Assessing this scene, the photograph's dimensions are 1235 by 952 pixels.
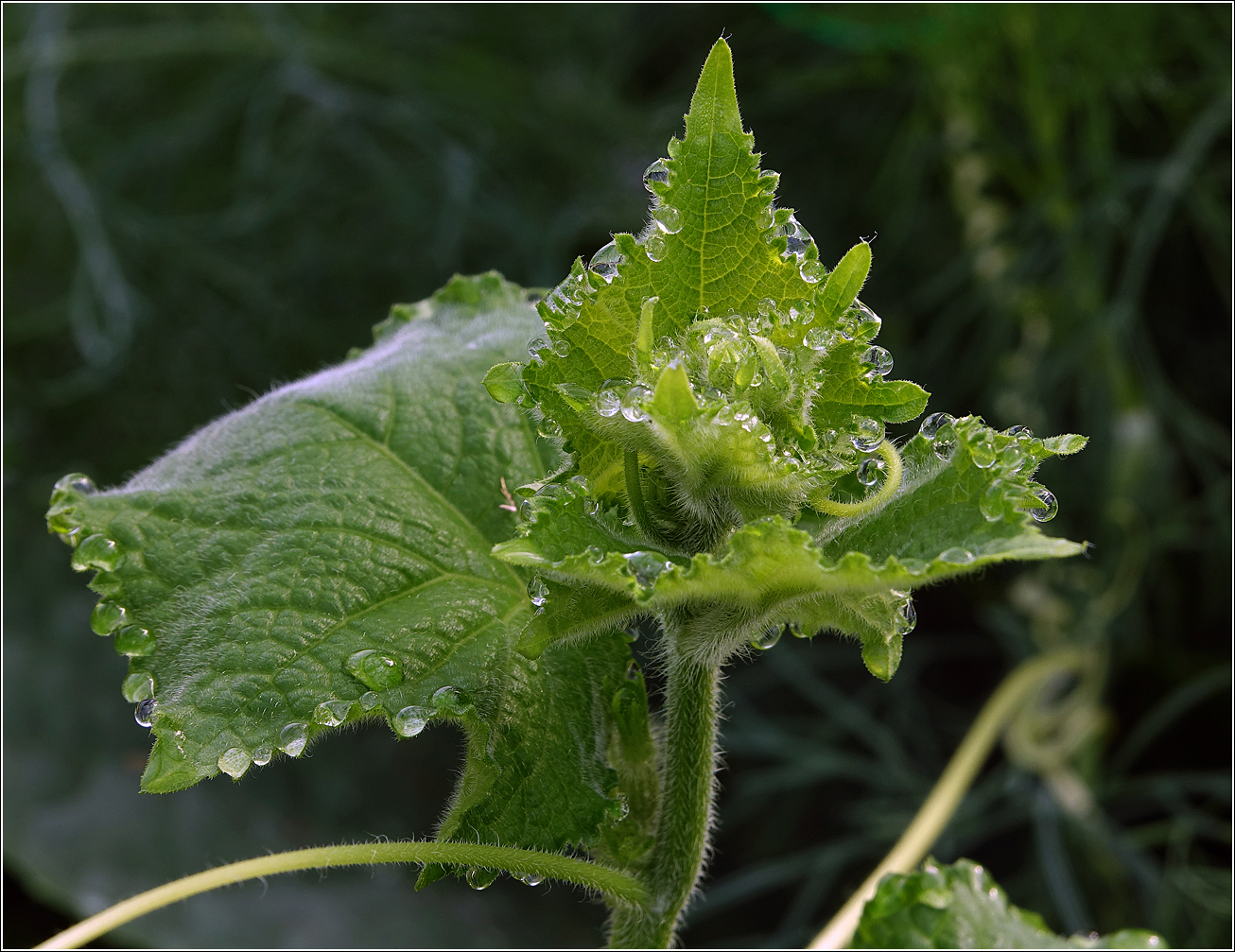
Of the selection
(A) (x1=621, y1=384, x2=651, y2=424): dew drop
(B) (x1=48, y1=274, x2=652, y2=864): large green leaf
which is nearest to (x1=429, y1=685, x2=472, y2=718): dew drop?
(B) (x1=48, y1=274, x2=652, y2=864): large green leaf

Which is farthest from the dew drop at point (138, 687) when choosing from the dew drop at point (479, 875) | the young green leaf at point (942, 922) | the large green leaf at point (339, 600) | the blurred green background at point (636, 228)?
the blurred green background at point (636, 228)

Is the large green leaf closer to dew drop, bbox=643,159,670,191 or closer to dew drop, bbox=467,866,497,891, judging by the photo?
dew drop, bbox=467,866,497,891

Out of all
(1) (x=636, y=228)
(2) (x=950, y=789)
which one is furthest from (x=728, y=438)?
(1) (x=636, y=228)

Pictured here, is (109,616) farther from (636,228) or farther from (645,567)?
(636,228)

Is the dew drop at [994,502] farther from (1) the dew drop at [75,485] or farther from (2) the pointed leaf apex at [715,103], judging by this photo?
(1) the dew drop at [75,485]

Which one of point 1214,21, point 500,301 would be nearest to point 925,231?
point 1214,21
